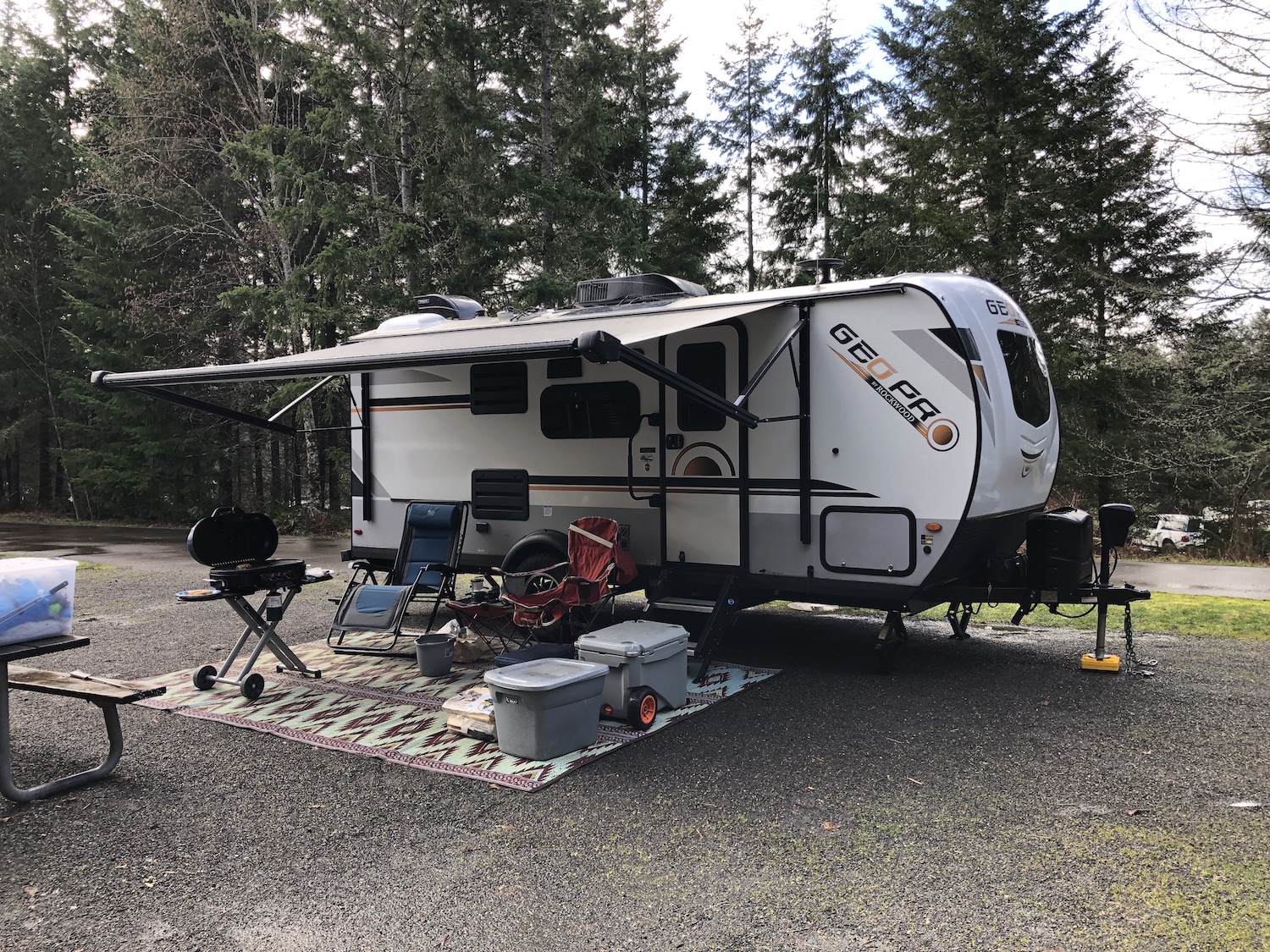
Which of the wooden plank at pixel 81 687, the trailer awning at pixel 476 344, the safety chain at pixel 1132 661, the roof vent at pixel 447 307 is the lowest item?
the safety chain at pixel 1132 661

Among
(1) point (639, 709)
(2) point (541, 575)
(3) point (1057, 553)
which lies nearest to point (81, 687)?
(1) point (639, 709)

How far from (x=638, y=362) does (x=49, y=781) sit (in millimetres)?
3558

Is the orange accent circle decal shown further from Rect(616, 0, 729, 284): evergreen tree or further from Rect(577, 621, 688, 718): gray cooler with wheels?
Rect(616, 0, 729, 284): evergreen tree

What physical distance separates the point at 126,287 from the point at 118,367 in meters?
1.71

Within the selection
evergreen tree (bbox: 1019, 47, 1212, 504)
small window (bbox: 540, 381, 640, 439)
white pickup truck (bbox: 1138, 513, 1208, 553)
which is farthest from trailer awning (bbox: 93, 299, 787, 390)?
white pickup truck (bbox: 1138, 513, 1208, 553)

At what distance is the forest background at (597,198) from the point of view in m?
13.9

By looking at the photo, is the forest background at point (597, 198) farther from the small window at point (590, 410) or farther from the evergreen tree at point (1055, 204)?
the small window at point (590, 410)

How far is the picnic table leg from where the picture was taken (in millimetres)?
3750

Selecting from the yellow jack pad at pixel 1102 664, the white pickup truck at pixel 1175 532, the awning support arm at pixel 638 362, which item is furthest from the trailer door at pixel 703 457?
the white pickup truck at pixel 1175 532

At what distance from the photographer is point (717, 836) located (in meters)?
3.47

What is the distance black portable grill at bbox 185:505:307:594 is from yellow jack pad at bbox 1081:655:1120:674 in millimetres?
5215

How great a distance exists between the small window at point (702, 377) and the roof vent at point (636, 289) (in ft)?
2.80

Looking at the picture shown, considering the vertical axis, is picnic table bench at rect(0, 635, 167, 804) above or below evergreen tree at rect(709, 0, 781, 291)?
below

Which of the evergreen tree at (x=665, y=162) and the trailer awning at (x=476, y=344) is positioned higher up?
the evergreen tree at (x=665, y=162)
